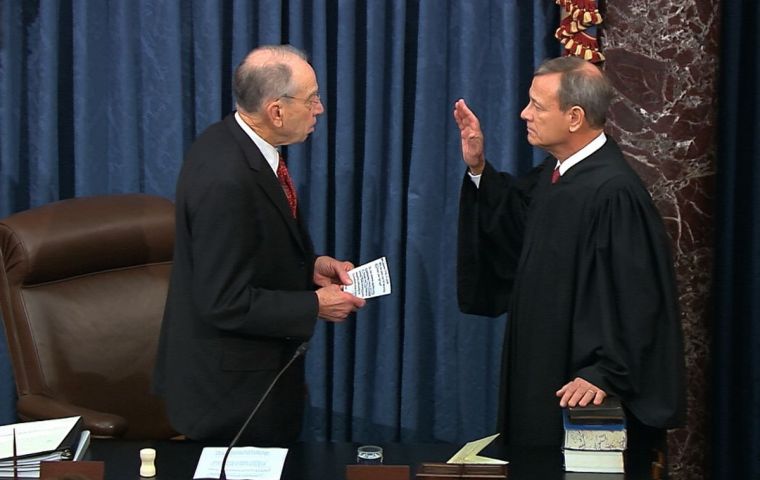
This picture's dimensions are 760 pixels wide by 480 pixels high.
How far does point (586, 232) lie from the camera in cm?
366

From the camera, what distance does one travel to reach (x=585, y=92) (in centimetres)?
371

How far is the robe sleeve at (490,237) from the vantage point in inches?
166

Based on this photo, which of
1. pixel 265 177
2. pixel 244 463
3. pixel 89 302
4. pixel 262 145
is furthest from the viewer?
pixel 89 302

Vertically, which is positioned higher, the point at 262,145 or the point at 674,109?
the point at 674,109

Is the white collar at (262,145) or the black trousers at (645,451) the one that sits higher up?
the white collar at (262,145)

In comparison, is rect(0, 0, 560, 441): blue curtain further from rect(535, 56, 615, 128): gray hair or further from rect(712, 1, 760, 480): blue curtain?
rect(535, 56, 615, 128): gray hair

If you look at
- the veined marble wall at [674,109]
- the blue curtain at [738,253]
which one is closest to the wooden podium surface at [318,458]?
the veined marble wall at [674,109]

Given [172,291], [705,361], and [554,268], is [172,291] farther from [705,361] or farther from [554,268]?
[705,361]

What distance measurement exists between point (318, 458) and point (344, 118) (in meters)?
1.85

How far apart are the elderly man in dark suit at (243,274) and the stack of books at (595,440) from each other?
0.81m

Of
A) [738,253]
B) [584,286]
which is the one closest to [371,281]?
[584,286]

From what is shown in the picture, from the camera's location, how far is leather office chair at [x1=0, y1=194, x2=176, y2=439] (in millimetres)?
4051

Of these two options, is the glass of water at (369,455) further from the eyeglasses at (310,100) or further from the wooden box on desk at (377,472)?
the eyeglasses at (310,100)

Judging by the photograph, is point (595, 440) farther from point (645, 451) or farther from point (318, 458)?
point (318, 458)
